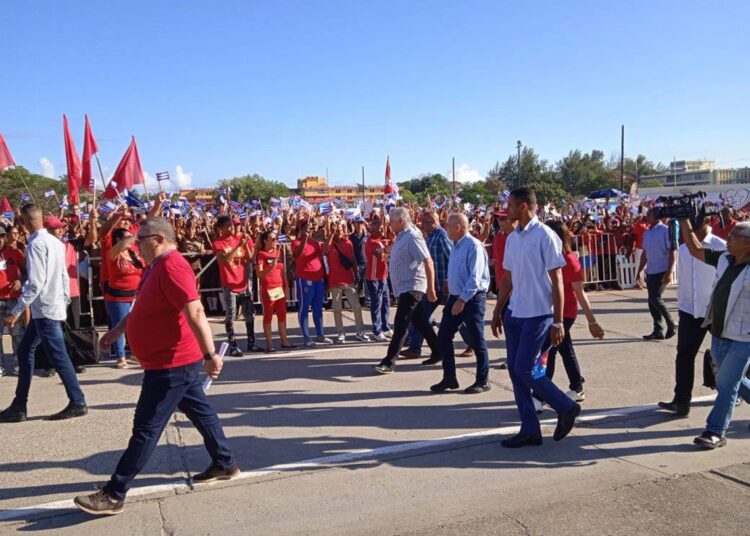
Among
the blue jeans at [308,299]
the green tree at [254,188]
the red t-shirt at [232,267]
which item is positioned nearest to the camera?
Answer: the red t-shirt at [232,267]

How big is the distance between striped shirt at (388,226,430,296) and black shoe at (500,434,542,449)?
112 inches

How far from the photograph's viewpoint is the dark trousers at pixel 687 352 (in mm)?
5426

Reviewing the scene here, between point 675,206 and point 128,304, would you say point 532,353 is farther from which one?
point 128,304

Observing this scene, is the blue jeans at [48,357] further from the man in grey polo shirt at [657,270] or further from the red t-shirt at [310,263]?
the man in grey polo shirt at [657,270]

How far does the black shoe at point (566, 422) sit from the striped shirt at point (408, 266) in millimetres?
2901

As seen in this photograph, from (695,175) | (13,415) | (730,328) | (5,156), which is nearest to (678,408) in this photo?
(730,328)

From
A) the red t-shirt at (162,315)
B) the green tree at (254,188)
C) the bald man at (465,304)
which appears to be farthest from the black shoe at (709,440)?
the green tree at (254,188)

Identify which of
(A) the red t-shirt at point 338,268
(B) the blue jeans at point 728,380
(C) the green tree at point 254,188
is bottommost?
(B) the blue jeans at point 728,380

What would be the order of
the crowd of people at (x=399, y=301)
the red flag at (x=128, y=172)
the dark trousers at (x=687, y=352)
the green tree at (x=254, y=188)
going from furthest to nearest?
the green tree at (x=254, y=188), the red flag at (x=128, y=172), the dark trousers at (x=687, y=352), the crowd of people at (x=399, y=301)

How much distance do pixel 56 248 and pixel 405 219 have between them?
3.73 metres

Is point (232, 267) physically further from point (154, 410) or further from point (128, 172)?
point (128, 172)

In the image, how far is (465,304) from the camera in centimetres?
658

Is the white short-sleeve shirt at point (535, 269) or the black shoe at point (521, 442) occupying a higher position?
the white short-sleeve shirt at point (535, 269)

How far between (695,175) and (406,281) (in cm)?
13354
